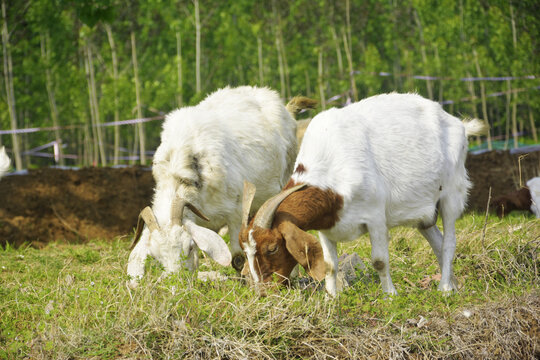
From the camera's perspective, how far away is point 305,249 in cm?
448

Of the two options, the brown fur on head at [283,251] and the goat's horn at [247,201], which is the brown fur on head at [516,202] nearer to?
the goat's horn at [247,201]

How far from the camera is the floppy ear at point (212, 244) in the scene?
5352mm

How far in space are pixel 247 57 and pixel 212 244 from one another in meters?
23.1

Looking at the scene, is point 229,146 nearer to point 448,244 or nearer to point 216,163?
point 216,163

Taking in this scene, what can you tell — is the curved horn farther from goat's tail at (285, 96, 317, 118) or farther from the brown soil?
the brown soil

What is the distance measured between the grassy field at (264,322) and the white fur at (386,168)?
451 mm

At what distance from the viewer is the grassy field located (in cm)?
424

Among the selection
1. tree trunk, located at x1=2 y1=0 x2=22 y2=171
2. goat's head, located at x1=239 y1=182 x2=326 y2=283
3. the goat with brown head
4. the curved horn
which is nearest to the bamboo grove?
tree trunk, located at x1=2 y1=0 x2=22 y2=171

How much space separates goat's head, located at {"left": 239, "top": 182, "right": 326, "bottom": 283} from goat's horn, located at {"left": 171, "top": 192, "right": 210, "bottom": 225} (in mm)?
1251

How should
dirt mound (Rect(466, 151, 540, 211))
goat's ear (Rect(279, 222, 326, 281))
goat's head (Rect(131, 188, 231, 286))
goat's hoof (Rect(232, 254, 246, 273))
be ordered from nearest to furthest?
goat's ear (Rect(279, 222, 326, 281)) < goat's head (Rect(131, 188, 231, 286)) < goat's hoof (Rect(232, 254, 246, 273)) < dirt mound (Rect(466, 151, 540, 211))

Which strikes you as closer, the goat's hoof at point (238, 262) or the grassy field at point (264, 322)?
the grassy field at point (264, 322)

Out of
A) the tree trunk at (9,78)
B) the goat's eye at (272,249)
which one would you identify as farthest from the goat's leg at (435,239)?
the tree trunk at (9,78)

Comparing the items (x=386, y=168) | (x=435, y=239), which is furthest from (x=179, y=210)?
(x=435, y=239)

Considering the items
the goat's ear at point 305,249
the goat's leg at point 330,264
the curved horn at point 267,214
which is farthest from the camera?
the goat's leg at point 330,264
